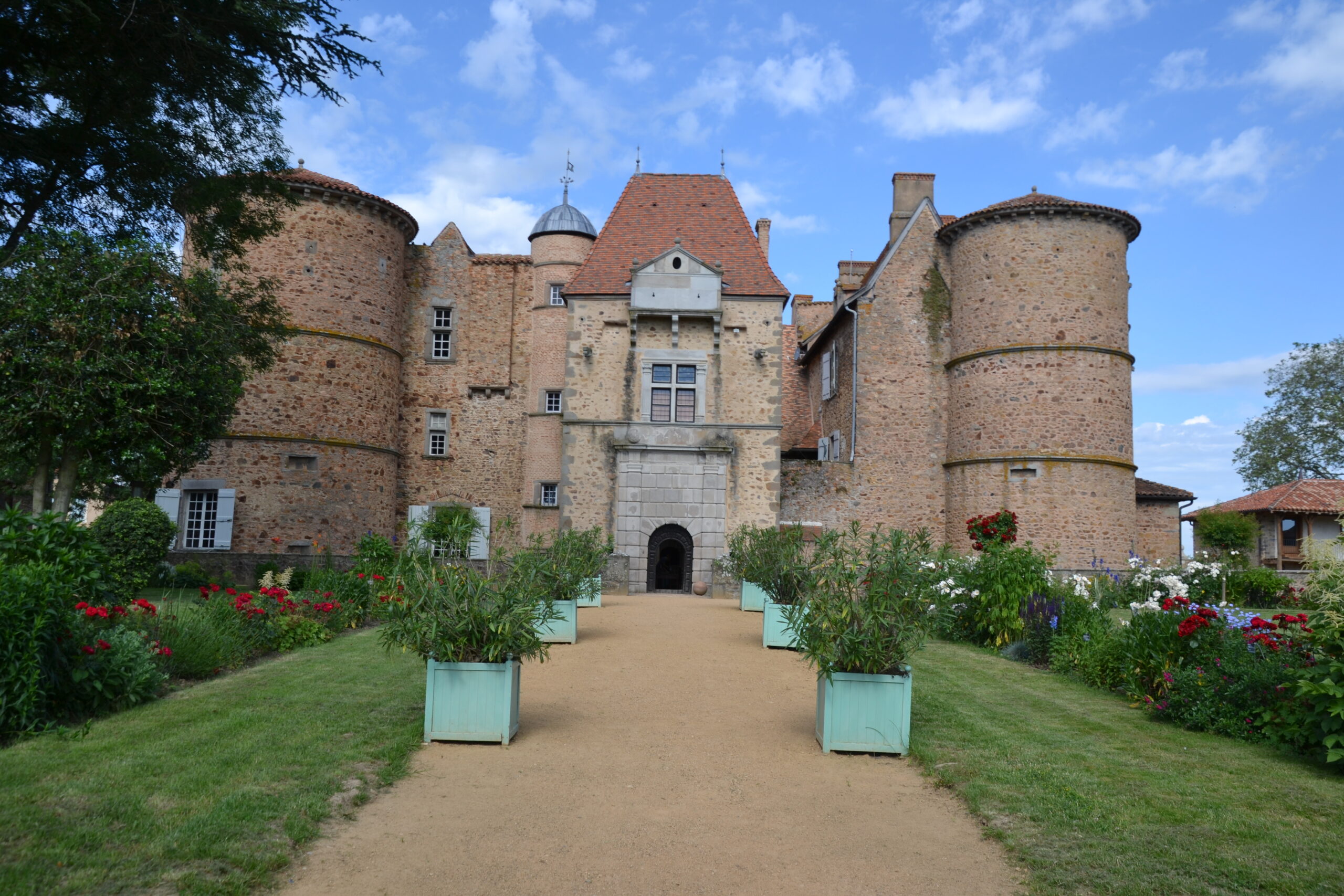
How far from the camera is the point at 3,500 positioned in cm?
2728

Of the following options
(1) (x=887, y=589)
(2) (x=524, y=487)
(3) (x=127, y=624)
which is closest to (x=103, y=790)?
(3) (x=127, y=624)

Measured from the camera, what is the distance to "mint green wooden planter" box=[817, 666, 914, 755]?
23.2 ft

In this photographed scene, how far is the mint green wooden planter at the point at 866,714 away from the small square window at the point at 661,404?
53.1 feet

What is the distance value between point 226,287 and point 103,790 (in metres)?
14.1

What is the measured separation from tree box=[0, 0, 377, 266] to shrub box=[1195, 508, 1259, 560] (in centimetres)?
2637

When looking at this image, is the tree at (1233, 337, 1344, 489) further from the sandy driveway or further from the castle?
the sandy driveway

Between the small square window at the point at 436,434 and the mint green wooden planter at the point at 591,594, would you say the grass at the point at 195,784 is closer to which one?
the mint green wooden planter at the point at 591,594

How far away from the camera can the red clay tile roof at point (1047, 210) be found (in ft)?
76.7

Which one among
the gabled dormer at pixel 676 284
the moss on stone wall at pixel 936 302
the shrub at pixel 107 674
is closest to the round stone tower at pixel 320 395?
the gabled dormer at pixel 676 284

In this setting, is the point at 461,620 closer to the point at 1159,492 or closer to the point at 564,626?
the point at 564,626

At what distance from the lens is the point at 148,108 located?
9.51m

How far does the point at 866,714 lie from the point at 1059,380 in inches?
742

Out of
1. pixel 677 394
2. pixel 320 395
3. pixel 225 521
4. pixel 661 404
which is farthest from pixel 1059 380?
pixel 225 521

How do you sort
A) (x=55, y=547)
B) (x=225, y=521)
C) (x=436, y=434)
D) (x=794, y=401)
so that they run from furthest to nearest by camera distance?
1. (x=794, y=401)
2. (x=436, y=434)
3. (x=225, y=521)
4. (x=55, y=547)
